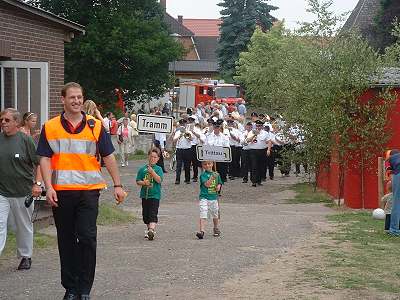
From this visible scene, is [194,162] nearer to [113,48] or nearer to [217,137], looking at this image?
[217,137]

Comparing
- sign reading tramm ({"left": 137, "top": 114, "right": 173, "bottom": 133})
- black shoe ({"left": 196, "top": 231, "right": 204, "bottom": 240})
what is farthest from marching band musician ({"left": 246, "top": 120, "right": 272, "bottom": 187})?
black shoe ({"left": 196, "top": 231, "right": 204, "bottom": 240})

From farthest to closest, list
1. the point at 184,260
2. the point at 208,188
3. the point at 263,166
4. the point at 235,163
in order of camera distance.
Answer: the point at 235,163
the point at 263,166
the point at 208,188
the point at 184,260

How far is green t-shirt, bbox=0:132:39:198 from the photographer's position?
9891 mm

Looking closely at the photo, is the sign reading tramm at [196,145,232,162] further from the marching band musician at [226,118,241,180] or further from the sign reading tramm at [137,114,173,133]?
the marching band musician at [226,118,241,180]

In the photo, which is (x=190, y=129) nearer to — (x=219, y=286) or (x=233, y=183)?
(x=233, y=183)

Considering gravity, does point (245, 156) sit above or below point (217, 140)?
below

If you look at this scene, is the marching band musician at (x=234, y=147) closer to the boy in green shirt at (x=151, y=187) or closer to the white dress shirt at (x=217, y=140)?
the white dress shirt at (x=217, y=140)

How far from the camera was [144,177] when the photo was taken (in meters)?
13.5

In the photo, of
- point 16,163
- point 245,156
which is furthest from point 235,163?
point 16,163

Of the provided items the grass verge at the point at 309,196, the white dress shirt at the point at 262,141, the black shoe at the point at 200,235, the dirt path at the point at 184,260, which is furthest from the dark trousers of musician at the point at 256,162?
the black shoe at the point at 200,235

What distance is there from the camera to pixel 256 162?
82.5 feet

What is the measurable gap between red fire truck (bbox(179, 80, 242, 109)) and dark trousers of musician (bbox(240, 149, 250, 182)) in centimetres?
3238

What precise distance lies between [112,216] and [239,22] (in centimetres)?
6181

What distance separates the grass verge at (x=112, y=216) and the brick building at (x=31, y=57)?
6.38 ft
